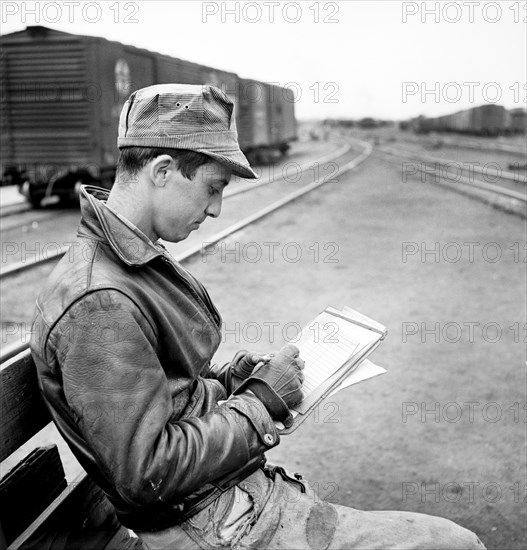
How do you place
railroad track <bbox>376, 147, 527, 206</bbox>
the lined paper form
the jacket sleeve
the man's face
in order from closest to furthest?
the jacket sleeve
the man's face
the lined paper form
railroad track <bbox>376, 147, 527, 206</bbox>

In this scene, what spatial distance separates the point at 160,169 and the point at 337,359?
930 millimetres

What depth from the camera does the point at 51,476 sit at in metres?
2.09

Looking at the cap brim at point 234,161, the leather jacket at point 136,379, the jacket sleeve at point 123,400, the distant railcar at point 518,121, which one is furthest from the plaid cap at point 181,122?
the distant railcar at point 518,121

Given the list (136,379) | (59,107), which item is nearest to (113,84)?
(59,107)

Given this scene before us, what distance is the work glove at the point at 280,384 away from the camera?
1.86 m

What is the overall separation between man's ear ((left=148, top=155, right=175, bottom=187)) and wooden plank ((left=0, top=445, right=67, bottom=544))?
100 cm

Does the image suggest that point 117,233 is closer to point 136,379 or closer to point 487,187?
point 136,379

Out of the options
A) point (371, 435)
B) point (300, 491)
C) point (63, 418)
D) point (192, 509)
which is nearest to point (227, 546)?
point (192, 509)

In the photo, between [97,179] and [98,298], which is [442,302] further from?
[97,179]

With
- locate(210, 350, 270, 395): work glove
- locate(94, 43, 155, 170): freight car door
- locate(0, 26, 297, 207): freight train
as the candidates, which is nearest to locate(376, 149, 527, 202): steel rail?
locate(94, 43, 155, 170): freight car door

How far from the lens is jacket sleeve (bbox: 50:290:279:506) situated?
151cm

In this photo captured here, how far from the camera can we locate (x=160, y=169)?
180cm

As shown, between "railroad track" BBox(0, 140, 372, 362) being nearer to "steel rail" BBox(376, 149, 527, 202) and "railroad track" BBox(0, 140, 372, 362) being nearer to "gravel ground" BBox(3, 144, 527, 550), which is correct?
"gravel ground" BBox(3, 144, 527, 550)

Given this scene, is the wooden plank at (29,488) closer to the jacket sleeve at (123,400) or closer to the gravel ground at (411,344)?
the jacket sleeve at (123,400)
